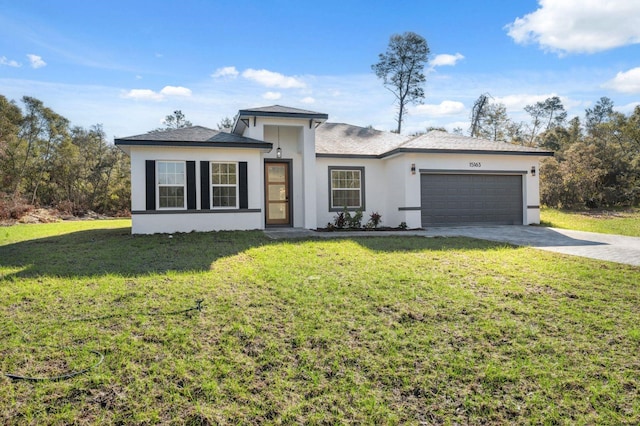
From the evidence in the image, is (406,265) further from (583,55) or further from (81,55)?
(583,55)

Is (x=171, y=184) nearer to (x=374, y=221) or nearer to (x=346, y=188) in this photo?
(x=346, y=188)

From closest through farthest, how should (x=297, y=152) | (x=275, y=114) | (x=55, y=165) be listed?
(x=275, y=114) → (x=297, y=152) → (x=55, y=165)

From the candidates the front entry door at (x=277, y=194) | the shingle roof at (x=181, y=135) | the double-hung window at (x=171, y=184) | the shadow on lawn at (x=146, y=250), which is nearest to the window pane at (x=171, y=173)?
the double-hung window at (x=171, y=184)

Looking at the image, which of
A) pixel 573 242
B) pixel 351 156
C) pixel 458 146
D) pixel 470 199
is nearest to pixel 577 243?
pixel 573 242

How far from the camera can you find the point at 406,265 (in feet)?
22.3

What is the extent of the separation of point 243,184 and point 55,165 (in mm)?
19585

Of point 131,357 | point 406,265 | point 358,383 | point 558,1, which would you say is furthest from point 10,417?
point 558,1

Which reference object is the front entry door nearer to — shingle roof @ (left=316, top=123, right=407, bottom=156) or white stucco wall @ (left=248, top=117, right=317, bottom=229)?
white stucco wall @ (left=248, top=117, right=317, bottom=229)

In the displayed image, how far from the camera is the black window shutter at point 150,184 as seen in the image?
452 inches

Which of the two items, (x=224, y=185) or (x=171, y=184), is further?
(x=224, y=185)

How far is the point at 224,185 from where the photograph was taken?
1223 centimetres

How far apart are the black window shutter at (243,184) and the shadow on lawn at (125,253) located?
131 centimetres

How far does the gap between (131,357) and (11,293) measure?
2939mm

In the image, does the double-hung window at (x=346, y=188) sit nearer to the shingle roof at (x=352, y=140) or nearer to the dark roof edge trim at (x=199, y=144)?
the shingle roof at (x=352, y=140)
